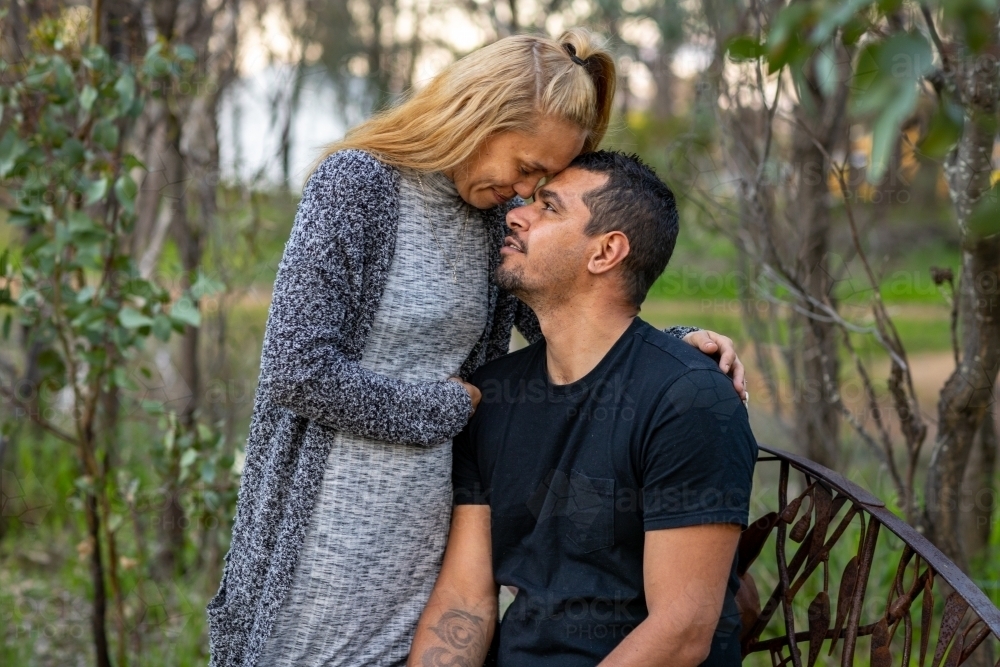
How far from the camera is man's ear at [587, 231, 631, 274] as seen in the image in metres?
1.98

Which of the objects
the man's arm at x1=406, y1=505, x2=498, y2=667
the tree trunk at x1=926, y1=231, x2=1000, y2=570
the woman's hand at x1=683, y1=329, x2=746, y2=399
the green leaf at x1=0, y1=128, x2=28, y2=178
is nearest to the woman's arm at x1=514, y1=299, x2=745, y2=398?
the woman's hand at x1=683, y1=329, x2=746, y2=399

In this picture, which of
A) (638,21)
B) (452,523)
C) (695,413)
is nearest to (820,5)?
(695,413)

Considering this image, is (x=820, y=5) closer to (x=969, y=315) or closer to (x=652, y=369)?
(x=652, y=369)

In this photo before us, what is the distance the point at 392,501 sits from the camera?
6.38 feet

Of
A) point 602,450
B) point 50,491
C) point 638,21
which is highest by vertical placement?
point 638,21

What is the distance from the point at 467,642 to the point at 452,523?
0.79ft

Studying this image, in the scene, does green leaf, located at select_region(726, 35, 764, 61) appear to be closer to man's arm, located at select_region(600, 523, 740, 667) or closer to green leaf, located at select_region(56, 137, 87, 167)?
man's arm, located at select_region(600, 523, 740, 667)

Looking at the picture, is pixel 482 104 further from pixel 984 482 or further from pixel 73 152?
pixel 984 482

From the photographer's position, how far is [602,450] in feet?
6.20

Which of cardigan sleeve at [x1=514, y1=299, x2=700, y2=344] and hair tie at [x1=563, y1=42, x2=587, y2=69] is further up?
hair tie at [x1=563, y1=42, x2=587, y2=69]

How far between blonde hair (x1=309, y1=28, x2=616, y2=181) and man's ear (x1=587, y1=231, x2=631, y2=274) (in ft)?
0.77

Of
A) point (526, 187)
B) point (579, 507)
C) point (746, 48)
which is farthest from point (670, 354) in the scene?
point (746, 48)

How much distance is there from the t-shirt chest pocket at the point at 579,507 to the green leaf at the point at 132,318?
124cm

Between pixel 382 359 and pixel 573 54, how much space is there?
0.73 meters
